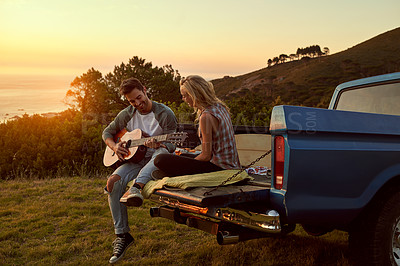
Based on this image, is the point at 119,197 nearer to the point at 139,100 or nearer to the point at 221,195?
the point at 139,100

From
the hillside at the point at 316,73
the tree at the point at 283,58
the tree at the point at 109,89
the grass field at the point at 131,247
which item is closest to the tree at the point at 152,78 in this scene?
the tree at the point at 109,89

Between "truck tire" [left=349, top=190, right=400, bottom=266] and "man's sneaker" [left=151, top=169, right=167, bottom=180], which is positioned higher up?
"man's sneaker" [left=151, top=169, right=167, bottom=180]

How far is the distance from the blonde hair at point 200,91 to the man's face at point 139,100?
833 mm

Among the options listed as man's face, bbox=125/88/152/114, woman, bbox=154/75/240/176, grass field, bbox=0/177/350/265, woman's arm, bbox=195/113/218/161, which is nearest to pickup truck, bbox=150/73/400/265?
woman, bbox=154/75/240/176

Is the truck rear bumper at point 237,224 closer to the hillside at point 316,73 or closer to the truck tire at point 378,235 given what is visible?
the truck tire at point 378,235

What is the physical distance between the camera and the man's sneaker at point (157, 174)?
3.76 m

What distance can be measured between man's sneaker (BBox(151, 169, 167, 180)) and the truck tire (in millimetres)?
1772

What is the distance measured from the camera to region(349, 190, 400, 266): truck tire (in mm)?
2914

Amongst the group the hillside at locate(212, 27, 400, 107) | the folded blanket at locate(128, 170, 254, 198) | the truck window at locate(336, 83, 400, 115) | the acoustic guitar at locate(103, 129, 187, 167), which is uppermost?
the hillside at locate(212, 27, 400, 107)

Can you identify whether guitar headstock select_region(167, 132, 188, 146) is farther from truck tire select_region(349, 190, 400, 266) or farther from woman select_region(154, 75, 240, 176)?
truck tire select_region(349, 190, 400, 266)

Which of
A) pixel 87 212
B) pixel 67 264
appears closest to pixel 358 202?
pixel 67 264

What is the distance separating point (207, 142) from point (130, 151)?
1.26 metres

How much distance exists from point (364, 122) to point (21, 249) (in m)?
3.84

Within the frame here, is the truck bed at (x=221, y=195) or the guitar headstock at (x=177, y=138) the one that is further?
the guitar headstock at (x=177, y=138)
